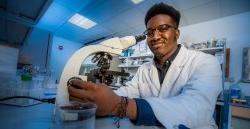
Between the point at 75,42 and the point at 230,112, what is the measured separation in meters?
5.55

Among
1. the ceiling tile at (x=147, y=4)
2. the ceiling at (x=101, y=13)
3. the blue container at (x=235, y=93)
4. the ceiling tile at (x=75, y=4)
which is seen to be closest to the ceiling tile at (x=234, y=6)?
the ceiling at (x=101, y=13)

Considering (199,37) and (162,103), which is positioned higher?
(199,37)

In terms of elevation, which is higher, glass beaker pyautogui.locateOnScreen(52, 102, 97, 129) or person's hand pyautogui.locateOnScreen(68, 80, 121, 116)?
person's hand pyautogui.locateOnScreen(68, 80, 121, 116)

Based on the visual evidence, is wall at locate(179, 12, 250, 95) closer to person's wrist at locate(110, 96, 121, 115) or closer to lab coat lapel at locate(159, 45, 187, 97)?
lab coat lapel at locate(159, 45, 187, 97)

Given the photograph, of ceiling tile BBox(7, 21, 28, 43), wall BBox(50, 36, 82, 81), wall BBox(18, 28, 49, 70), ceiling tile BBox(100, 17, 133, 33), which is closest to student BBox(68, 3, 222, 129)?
ceiling tile BBox(7, 21, 28, 43)

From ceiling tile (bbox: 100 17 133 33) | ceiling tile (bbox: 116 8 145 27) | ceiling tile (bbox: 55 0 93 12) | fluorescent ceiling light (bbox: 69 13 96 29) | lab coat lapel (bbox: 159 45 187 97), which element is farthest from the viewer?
fluorescent ceiling light (bbox: 69 13 96 29)

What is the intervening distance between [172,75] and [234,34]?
261 centimetres

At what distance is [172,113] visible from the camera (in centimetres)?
52

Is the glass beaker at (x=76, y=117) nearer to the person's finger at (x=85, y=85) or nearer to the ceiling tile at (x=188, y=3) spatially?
the person's finger at (x=85, y=85)

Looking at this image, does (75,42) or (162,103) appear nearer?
(162,103)

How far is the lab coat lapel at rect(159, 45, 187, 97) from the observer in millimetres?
987

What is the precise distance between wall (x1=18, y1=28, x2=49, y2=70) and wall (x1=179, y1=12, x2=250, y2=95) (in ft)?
13.2

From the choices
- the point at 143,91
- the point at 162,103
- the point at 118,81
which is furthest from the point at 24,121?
the point at 118,81

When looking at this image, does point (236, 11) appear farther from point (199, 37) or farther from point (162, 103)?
point (162, 103)
